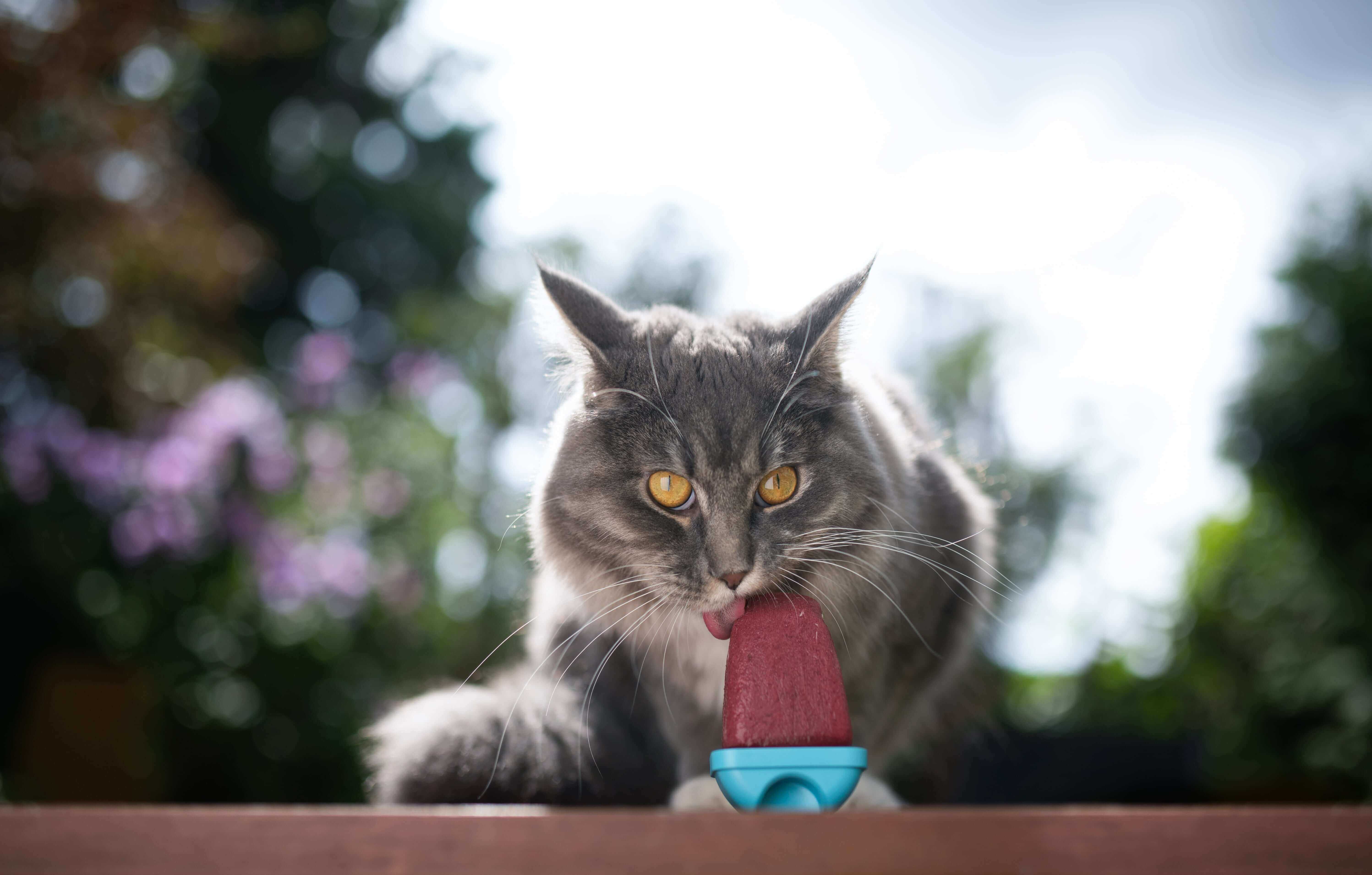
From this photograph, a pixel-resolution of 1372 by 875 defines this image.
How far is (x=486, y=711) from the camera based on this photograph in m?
1.13

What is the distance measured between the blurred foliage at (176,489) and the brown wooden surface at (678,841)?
7.22ft

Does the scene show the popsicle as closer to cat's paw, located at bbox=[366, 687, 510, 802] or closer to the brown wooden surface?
the brown wooden surface

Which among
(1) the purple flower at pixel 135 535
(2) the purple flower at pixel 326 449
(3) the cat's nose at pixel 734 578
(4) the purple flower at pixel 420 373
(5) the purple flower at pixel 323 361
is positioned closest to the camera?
(3) the cat's nose at pixel 734 578

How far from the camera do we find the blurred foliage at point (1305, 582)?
3.17 metres

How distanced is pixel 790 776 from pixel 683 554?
0.30 m

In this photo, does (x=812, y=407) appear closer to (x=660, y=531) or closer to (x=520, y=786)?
(x=660, y=531)

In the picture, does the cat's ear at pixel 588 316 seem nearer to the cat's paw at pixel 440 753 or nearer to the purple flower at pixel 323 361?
the cat's paw at pixel 440 753

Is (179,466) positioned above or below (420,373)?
below

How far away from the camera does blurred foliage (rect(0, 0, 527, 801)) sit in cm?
318

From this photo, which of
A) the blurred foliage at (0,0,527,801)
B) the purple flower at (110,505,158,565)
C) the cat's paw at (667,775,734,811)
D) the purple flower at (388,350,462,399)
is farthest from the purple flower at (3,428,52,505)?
the cat's paw at (667,775,734,811)

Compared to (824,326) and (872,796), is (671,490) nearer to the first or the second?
(824,326)

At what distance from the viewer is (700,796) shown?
101 cm

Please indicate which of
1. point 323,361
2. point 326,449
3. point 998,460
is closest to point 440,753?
point 998,460

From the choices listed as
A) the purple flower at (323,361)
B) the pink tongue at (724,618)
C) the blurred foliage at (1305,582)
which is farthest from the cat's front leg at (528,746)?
the purple flower at (323,361)
